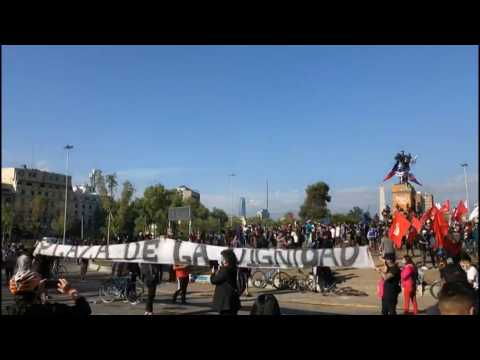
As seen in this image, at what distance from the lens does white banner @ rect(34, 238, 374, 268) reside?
8.59m

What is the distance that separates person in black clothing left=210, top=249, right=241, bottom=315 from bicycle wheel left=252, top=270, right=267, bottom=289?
36.4 feet

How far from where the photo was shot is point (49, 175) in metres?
127

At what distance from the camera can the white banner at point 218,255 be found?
8586 mm

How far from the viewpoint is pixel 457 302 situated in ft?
8.77

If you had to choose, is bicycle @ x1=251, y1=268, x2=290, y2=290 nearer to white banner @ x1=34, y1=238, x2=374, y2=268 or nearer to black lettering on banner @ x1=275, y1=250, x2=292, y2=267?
white banner @ x1=34, y1=238, x2=374, y2=268

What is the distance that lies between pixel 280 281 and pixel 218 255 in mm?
7408

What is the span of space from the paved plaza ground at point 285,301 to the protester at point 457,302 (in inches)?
264

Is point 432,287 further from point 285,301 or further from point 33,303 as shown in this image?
point 33,303

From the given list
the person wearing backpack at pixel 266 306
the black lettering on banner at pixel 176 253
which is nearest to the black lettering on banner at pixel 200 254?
the black lettering on banner at pixel 176 253

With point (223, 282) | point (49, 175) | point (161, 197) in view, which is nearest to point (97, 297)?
point (223, 282)

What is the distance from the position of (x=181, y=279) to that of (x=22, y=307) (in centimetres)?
948

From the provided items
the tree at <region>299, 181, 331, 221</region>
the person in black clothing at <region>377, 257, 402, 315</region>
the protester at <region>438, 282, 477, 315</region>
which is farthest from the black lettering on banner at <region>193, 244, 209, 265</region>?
the tree at <region>299, 181, 331, 221</region>
